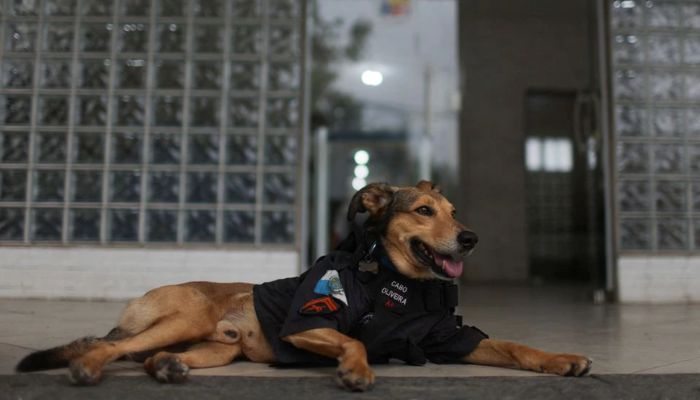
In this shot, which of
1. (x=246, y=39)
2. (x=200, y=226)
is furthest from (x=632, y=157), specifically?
(x=200, y=226)

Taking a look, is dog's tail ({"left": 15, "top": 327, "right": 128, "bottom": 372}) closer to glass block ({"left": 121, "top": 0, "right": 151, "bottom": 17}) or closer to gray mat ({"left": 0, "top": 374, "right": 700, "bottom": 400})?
gray mat ({"left": 0, "top": 374, "right": 700, "bottom": 400})

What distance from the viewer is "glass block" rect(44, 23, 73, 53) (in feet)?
15.7

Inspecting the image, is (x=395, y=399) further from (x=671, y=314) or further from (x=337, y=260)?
(x=671, y=314)

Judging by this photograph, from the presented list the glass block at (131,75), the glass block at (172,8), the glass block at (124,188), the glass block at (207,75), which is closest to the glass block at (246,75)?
the glass block at (207,75)

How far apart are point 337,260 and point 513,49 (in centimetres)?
727

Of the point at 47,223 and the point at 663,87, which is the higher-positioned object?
the point at 663,87

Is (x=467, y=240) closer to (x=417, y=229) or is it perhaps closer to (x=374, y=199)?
(x=417, y=229)

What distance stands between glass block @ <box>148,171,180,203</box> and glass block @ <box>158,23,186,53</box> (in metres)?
0.96

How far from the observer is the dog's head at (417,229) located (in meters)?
2.27

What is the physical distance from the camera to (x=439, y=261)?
2.29 m

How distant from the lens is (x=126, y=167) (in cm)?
477

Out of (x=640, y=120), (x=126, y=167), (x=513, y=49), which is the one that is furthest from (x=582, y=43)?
(x=126, y=167)

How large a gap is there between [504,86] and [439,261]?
6967mm

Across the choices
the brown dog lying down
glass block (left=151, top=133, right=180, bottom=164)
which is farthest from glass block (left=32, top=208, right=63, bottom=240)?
the brown dog lying down
